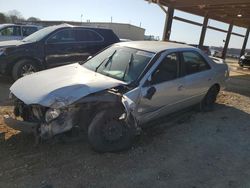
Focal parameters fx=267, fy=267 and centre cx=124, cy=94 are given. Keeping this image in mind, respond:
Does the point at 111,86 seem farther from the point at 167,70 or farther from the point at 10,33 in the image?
the point at 10,33

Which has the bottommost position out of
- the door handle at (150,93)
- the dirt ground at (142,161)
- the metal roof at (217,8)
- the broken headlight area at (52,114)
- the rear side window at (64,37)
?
the dirt ground at (142,161)

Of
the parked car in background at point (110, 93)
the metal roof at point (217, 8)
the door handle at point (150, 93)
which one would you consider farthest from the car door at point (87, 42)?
the door handle at point (150, 93)

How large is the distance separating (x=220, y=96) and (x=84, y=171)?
5740 mm

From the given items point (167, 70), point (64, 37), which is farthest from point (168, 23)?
point (167, 70)

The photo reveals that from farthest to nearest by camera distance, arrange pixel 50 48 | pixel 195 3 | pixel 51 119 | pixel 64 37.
→ pixel 195 3 → pixel 64 37 → pixel 50 48 → pixel 51 119

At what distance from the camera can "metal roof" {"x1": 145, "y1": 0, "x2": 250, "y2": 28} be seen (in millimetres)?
11281

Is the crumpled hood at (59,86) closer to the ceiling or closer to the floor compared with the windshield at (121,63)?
closer to the floor

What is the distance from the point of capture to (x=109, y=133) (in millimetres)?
3975

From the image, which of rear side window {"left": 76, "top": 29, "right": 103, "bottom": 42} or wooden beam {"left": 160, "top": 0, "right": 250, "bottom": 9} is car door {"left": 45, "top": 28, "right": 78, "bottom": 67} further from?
wooden beam {"left": 160, "top": 0, "right": 250, "bottom": 9}

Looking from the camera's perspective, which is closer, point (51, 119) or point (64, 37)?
point (51, 119)

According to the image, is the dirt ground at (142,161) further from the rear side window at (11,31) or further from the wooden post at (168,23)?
the rear side window at (11,31)

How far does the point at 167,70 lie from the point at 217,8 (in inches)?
411

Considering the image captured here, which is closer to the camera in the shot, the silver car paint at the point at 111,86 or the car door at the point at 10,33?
the silver car paint at the point at 111,86

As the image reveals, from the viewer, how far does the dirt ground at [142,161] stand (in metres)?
3.38
